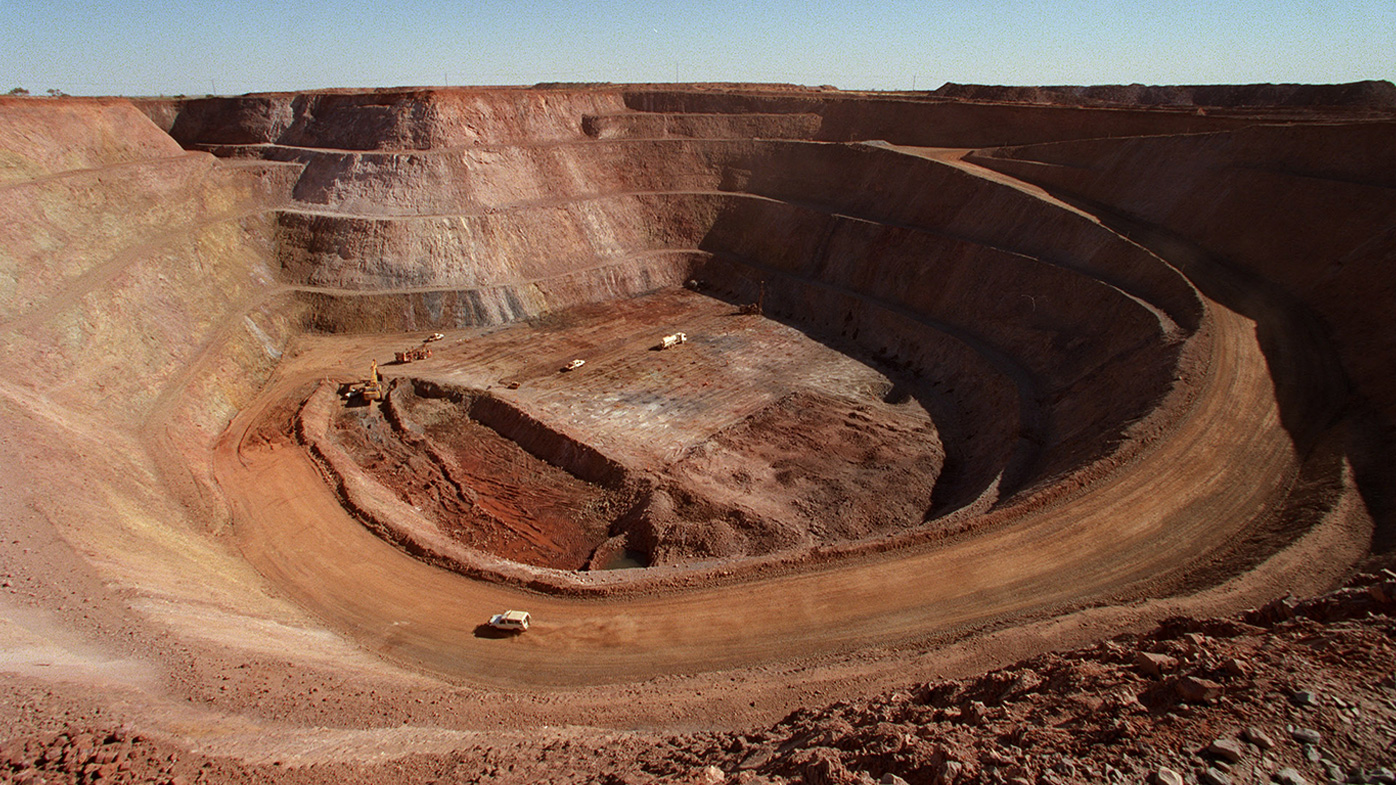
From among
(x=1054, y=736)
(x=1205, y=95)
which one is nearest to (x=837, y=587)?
(x=1054, y=736)

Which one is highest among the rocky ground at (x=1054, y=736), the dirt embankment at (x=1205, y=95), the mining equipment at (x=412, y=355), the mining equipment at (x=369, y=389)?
the dirt embankment at (x=1205, y=95)

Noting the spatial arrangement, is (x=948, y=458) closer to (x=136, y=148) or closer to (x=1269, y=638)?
(x=1269, y=638)

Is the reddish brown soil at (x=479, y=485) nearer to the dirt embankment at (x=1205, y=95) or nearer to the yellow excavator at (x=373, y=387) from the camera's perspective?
the yellow excavator at (x=373, y=387)

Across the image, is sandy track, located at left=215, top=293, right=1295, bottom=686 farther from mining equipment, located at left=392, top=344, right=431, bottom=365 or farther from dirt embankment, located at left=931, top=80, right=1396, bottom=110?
dirt embankment, located at left=931, top=80, right=1396, bottom=110

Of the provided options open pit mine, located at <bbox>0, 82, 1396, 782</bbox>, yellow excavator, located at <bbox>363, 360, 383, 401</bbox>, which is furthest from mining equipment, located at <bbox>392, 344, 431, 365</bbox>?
yellow excavator, located at <bbox>363, 360, 383, 401</bbox>

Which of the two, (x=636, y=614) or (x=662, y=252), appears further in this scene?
(x=662, y=252)

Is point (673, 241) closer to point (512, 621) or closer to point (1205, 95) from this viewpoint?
point (512, 621)

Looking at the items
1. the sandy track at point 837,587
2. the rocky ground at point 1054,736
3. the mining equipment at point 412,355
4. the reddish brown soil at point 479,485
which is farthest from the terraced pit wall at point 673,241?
the rocky ground at point 1054,736

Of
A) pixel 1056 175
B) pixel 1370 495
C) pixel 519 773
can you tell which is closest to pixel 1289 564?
pixel 1370 495
